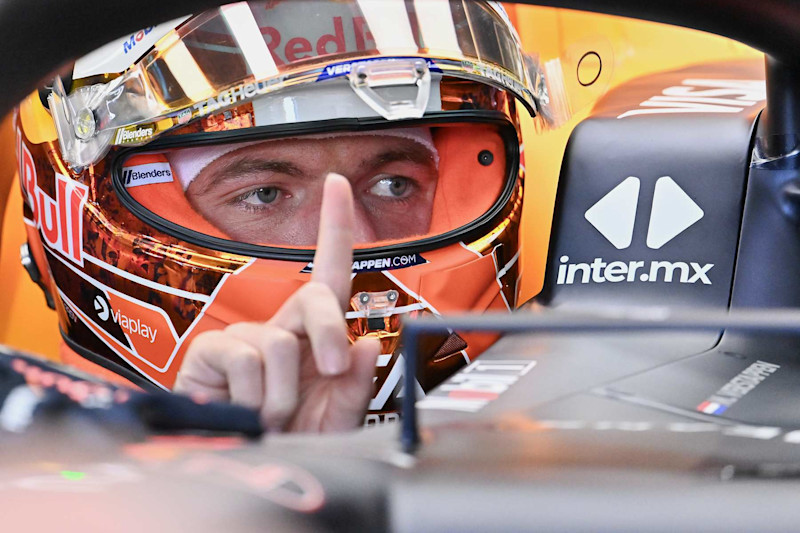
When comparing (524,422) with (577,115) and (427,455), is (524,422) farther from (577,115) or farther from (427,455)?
(577,115)

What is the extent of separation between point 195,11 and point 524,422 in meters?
0.20

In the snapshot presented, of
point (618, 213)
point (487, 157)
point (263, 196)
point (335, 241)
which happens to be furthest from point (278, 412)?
point (487, 157)

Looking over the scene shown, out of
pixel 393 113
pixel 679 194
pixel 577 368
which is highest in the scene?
pixel 393 113

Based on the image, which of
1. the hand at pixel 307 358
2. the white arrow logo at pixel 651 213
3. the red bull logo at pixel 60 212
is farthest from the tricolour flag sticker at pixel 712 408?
the red bull logo at pixel 60 212

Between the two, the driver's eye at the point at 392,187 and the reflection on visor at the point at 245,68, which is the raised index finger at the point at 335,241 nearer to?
the reflection on visor at the point at 245,68

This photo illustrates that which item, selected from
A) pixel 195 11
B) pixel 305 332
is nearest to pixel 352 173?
pixel 305 332

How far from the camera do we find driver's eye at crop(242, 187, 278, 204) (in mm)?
1038

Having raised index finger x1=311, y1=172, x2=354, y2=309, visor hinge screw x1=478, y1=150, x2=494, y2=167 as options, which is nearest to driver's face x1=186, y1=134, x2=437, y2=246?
visor hinge screw x1=478, y1=150, x2=494, y2=167

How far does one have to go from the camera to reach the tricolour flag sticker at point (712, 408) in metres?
0.43

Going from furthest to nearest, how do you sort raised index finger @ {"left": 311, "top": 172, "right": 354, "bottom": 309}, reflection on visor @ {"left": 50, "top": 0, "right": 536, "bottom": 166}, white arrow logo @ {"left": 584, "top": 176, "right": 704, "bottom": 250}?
1. reflection on visor @ {"left": 50, "top": 0, "right": 536, "bottom": 166}
2. white arrow logo @ {"left": 584, "top": 176, "right": 704, "bottom": 250}
3. raised index finger @ {"left": 311, "top": 172, "right": 354, "bottom": 309}

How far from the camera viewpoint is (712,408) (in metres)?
0.45

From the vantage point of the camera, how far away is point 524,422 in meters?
0.32

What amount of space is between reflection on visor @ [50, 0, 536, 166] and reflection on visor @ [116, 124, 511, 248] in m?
0.07

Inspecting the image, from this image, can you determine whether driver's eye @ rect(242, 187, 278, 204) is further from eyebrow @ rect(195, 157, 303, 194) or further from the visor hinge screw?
the visor hinge screw
